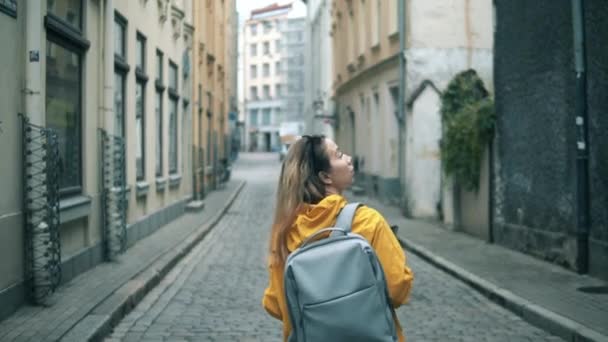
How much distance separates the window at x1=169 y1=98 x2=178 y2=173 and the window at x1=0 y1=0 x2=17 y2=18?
37.2ft

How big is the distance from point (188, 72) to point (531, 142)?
11.7 m

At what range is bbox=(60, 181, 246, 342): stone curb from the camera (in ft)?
21.8

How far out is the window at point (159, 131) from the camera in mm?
17000

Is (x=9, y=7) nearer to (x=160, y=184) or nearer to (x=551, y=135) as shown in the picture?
(x=551, y=135)

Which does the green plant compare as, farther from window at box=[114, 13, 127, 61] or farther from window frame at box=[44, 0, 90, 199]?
window frame at box=[44, 0, 90, 199]

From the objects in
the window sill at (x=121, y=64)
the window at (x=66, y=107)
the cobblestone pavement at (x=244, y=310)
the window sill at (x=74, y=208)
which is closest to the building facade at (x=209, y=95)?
the window sill at (x=121, y=64)

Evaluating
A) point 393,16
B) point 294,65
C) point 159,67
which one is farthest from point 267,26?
point 159,67

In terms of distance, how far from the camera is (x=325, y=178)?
313 centimetres

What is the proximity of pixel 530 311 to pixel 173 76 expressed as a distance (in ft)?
43.0

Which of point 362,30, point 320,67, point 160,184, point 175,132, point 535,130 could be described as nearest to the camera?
point 535,130

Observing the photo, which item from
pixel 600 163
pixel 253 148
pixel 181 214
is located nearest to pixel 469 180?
pixel 600 163

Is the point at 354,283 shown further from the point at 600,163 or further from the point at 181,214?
the point at 181,214

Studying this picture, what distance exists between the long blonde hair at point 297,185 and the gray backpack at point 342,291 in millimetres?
291

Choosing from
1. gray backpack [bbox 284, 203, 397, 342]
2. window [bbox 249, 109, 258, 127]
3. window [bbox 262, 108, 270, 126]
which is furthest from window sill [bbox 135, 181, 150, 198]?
window [bbox 249, 109, 258, 127]
